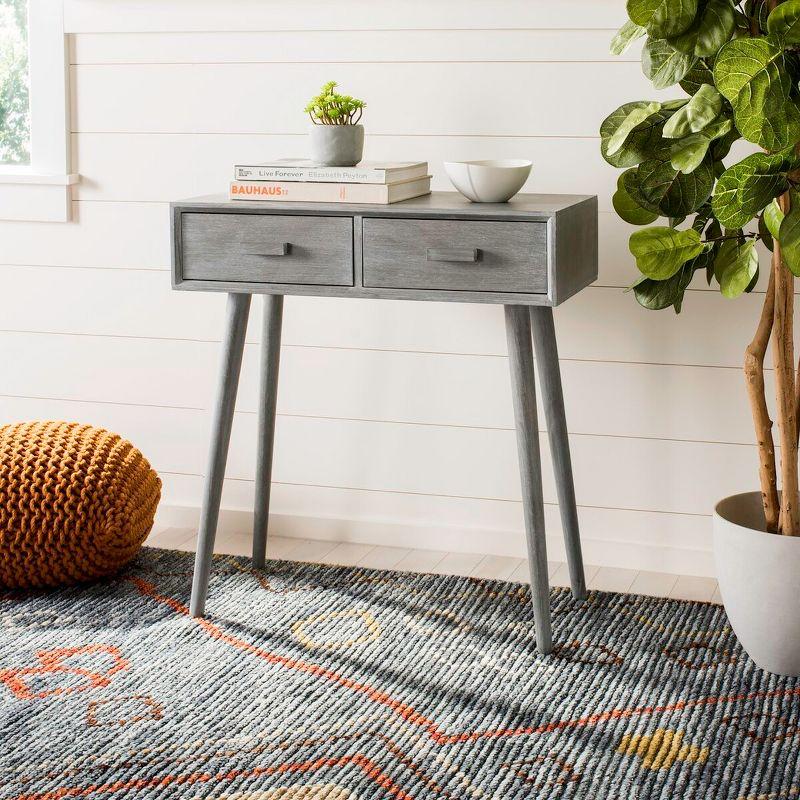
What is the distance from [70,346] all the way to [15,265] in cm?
22

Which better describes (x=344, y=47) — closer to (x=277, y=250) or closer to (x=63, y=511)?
(x=277, y=250)

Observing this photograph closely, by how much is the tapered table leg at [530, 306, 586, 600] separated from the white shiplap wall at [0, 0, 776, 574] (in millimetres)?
180

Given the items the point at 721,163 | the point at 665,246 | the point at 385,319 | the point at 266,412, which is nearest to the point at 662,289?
the point at 665,246

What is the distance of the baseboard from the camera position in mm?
2277

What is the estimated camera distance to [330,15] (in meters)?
2.29

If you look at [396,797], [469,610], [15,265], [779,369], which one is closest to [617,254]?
[779,369]

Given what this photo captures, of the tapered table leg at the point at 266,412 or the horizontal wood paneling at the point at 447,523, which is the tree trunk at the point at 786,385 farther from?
the tapered table leg at the point at 266,412

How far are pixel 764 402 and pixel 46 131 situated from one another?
161cm

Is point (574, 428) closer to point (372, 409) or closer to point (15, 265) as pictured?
point (372, 409)

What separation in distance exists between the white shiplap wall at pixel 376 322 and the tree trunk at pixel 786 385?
41 centimetres

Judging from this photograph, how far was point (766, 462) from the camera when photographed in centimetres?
180

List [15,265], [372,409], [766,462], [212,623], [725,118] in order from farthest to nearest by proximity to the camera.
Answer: [15,265] → [372,409] → [212,623] → [766,462] → [725,118]

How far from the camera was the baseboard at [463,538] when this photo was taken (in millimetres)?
2277

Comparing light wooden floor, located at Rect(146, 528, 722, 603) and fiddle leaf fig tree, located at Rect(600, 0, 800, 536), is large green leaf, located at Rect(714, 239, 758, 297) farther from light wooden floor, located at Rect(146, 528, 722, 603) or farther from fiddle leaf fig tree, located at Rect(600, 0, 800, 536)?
light wooden floor, located at Rect(146, 528, 722, 603)
